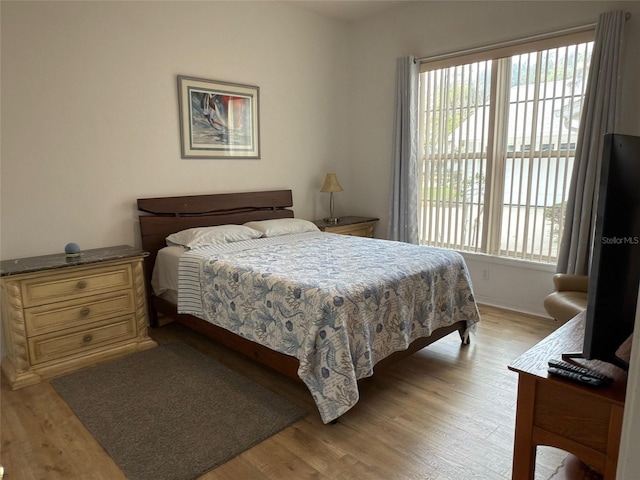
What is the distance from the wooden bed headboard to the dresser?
0.32 metres

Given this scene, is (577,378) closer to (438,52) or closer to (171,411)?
(171,411)

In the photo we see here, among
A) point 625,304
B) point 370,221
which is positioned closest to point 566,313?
point 625,304

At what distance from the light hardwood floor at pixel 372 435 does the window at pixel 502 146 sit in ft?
4.81

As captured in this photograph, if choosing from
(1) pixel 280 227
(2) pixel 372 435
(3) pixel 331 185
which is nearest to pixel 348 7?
(3) pixel 331 185

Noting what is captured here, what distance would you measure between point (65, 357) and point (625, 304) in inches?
120

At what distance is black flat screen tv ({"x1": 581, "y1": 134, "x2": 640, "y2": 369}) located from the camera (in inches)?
37.2

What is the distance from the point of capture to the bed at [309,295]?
2045mm

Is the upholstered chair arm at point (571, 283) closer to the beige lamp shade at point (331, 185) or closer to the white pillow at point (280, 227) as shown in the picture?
the white pillow at point (280, 227)

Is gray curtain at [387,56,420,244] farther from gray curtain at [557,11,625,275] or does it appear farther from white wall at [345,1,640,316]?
gray curtain at [557,11,625,275]

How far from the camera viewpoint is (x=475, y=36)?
3738mm

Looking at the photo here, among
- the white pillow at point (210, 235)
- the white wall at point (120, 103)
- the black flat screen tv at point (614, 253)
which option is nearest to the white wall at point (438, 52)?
the white wall at point (120, 103)

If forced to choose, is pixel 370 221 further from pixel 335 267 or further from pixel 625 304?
pixel 625 304

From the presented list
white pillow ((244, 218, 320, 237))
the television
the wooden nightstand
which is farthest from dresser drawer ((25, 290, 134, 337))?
the television

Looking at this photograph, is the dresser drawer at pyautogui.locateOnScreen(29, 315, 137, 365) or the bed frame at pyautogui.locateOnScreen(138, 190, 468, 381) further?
the dresser drawer at pyautogui.locateOnScreen(29, 315, 137, 365)
